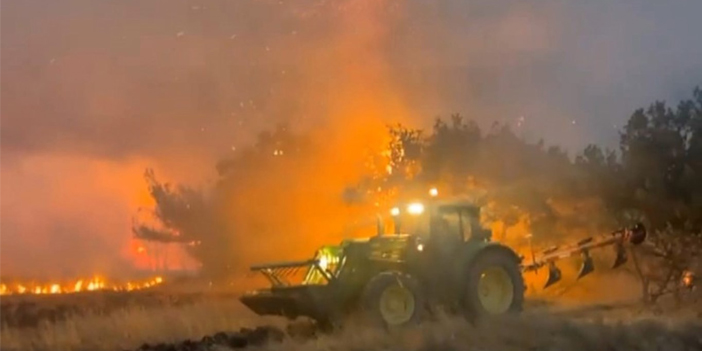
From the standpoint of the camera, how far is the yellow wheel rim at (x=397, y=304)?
20.6m

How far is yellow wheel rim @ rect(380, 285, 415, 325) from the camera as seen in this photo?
20.6m

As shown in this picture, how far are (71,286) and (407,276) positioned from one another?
18.8 metres

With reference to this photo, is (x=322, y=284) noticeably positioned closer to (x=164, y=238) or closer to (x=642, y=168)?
(x=642, y=168)

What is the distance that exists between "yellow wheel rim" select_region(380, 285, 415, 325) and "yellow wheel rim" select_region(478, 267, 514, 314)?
7.96 ft

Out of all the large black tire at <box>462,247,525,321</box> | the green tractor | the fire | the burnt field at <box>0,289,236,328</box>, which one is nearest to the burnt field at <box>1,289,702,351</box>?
the burnt field at <box>0,289,236,328</box>

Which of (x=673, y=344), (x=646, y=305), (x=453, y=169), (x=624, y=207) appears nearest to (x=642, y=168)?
(x=624, y=207)

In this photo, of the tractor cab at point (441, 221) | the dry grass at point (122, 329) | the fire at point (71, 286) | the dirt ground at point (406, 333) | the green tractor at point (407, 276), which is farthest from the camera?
the fire at point (71, 286)

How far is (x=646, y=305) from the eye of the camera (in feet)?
87.0

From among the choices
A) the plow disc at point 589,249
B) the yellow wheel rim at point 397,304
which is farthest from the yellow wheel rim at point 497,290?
the plow disc at point 589,249

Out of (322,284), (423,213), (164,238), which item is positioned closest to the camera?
(322,284)

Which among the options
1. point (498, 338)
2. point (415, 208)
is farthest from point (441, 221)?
point (498, 338)

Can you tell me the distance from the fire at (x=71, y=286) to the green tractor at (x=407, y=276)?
11384 mm

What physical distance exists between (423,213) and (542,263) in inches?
204

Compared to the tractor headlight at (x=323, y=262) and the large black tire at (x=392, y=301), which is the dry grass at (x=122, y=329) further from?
the large black tire at (x=392, y=301)
